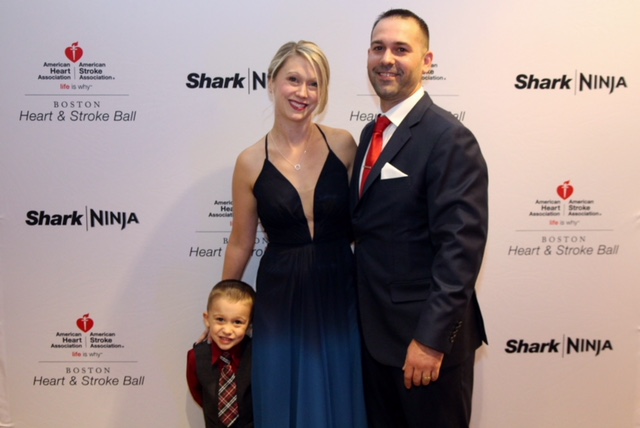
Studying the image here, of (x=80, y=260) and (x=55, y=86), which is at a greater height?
(x=55, y=86)

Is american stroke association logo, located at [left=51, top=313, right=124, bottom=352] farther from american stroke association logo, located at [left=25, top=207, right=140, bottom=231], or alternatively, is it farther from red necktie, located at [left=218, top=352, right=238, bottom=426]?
red necktie, located at [left=218, top=352, right=238, bottom=426]

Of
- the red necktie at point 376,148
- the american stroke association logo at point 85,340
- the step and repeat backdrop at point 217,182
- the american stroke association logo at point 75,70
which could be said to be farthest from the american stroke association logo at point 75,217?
the red necktie at point 376,148

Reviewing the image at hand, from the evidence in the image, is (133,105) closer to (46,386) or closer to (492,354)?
(46,386)

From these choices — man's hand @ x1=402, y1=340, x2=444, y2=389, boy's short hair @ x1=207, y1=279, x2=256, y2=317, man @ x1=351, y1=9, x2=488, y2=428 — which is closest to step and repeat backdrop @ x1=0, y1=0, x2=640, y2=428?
boy's short hair @ x1=207, y1=279, x2=256, y2=317

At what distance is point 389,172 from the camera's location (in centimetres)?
167

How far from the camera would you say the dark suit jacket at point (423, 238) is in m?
1.54

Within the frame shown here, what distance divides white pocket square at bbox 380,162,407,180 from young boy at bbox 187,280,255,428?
749 millimetres

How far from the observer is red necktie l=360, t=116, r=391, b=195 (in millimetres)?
1780

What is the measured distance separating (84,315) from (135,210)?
21.9 inches

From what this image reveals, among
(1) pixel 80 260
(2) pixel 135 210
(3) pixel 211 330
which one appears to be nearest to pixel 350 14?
(2) pixel 135 210

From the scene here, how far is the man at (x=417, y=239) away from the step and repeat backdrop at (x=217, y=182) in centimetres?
68

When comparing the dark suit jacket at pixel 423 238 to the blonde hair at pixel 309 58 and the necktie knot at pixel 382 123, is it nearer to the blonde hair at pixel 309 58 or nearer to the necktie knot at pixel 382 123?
the necktie knot at pixel 382 123

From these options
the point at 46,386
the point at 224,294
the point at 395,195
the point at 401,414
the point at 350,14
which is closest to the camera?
the point at 395,195

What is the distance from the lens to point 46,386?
2.54m
